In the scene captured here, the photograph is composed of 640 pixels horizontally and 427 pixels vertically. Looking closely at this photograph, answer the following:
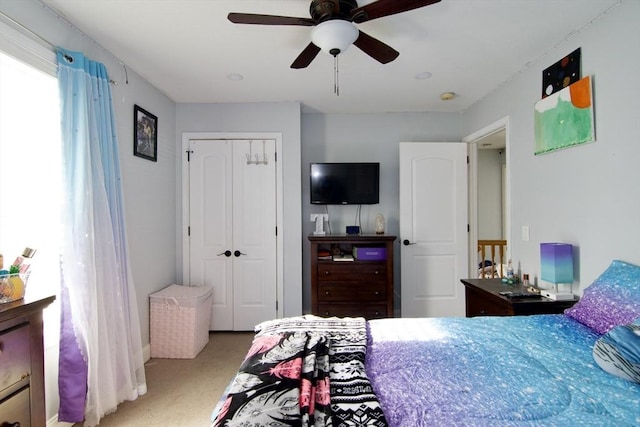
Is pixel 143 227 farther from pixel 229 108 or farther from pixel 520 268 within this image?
pixel 520 268

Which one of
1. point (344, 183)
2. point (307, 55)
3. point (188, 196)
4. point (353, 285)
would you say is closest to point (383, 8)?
point (307, 55)

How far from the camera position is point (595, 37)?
1.83m

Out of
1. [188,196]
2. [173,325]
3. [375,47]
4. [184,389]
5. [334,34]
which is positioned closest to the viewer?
[334,34]

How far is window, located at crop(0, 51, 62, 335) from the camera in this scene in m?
1.69

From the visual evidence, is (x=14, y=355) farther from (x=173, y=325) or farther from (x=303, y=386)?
(x=173, y=325)

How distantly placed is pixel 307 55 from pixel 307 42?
0.35 m

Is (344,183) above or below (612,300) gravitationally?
above

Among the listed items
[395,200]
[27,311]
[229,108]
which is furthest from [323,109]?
[27,311]

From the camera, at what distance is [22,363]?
4.24 feet

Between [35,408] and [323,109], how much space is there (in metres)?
3.26

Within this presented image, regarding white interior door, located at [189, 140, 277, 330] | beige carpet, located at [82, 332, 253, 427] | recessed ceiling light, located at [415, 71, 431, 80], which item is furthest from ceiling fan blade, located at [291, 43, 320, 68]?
beige carpet, located at [82, 332, 253, 427]

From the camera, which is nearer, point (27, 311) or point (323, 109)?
point (27, 311)

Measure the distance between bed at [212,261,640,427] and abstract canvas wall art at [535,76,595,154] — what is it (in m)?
0.84

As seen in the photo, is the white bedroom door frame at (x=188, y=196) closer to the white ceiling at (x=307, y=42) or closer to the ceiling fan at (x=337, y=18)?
the white ceiling at (x=307, y=42)
